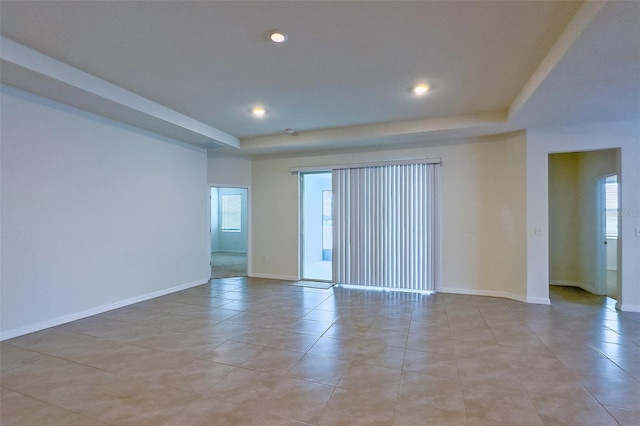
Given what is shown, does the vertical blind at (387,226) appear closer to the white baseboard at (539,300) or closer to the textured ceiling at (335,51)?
the white baseboard at (539,300)

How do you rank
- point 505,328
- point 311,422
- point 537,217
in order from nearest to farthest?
1. point 311,422
2. point 505,328
3. point 537,217

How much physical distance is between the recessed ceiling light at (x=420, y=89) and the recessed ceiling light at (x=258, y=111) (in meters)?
1.99

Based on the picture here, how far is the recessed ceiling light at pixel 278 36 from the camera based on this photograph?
7.88ft

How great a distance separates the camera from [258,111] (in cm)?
427

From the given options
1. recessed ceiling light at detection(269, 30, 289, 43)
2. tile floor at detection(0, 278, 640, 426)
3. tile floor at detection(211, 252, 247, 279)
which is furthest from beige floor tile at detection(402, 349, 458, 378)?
tile floor at detection(211, 252, 247, 279)

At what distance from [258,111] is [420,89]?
216 centimetres

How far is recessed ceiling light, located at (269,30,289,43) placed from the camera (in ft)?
7.88

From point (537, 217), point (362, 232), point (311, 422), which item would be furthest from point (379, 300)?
point (311, 422)

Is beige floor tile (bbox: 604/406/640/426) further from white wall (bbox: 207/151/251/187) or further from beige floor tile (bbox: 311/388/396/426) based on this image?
white wall (bbox: 207/151/251/187)

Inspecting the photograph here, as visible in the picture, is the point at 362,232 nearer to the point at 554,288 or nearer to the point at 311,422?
the point at 554,288

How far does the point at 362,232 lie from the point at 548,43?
3679 mm

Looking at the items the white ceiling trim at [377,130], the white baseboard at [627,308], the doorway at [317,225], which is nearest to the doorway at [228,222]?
the doorway at [317,225]

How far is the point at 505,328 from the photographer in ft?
11.3

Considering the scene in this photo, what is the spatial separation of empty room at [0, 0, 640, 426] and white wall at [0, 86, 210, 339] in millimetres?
25
